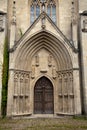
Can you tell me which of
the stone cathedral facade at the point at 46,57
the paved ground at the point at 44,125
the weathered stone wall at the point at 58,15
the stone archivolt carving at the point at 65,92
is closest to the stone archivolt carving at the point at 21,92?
the stone cathedral facade at the point at 46,57

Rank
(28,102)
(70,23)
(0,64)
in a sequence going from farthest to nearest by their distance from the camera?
(70,23) → (28,102) → (0,64)

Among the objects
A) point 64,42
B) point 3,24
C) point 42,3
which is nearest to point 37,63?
point 64,42

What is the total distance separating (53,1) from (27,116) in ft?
32.9

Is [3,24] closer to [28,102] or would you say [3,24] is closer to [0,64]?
[0,64]

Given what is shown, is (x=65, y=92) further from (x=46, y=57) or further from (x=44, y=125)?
(x=44, y=125)

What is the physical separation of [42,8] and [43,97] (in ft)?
24.8

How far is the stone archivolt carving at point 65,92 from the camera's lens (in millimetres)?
15617

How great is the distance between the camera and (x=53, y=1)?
18.6 m

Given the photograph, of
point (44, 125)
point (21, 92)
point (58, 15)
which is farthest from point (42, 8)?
point (44, 125)

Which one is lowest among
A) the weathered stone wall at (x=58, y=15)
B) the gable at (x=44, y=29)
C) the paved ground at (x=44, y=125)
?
the paved ground at (x=44, y=125)

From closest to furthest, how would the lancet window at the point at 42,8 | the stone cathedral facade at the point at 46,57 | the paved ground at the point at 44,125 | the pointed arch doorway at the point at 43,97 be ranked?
the paved ground at the point at 44,125, the stone cathedral facade at the point at 46,57, the pointed arch doorway at the point at 43,97, the lancet window at the point at 42,8

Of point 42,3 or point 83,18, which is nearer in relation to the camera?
point 83,18

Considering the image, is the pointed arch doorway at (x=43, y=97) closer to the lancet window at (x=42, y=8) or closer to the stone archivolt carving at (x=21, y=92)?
the stone archivolt carving at (x=21, y=92)

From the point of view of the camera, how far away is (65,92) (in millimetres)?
16141
